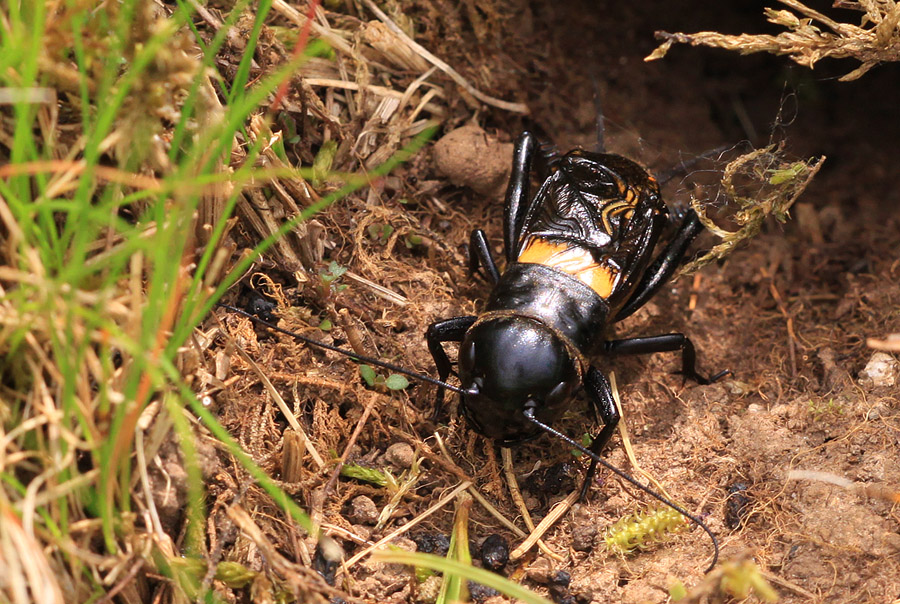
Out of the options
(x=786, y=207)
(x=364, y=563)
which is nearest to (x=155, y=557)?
(x=364, y=563)

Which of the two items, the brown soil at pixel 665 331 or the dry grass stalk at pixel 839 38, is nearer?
the brown soil at pixel 665 331

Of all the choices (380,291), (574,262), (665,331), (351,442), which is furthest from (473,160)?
(351,442)

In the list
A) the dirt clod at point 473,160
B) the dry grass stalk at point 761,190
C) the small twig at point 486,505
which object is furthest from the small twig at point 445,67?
the small twig at point 486,505

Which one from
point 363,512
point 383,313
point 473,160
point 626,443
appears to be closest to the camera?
point 363,512

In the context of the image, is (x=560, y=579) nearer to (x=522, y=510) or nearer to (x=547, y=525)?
(x=547, y=525)

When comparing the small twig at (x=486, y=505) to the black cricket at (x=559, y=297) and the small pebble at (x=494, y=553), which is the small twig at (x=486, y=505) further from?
the black cricket at (x=559, y=297)

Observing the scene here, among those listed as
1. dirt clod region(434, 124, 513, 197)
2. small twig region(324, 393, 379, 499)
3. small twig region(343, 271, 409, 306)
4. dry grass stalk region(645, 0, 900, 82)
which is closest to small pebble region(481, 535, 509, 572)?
small twig region(324, 393, 379, 499)

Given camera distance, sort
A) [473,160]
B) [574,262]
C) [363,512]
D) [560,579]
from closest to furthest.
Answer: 1. [560,579]
2. [363,512]
3. [574,262]
4. [473,160]
